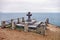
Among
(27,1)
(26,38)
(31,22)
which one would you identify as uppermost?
(27,1)

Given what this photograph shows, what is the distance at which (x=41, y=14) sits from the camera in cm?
133

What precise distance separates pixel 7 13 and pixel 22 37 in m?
0.36

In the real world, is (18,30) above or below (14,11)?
below

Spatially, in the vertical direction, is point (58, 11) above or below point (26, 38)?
above

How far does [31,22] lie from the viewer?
1.31 metres

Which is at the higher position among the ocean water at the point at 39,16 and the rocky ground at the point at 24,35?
the ocean water at the point at 39,16

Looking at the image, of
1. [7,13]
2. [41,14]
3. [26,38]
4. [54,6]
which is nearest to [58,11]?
[54,6]

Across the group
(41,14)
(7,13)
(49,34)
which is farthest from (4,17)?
(49,34)

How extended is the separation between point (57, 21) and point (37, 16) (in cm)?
27

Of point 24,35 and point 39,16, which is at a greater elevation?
point 39,16

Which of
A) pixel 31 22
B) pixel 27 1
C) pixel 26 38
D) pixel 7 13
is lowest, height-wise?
pixel 26 38

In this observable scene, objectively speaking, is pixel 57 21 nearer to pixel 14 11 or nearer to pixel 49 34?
pixel 49 34

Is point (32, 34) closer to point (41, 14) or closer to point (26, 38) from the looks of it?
point (26, 38)

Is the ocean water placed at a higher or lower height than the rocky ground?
higher
